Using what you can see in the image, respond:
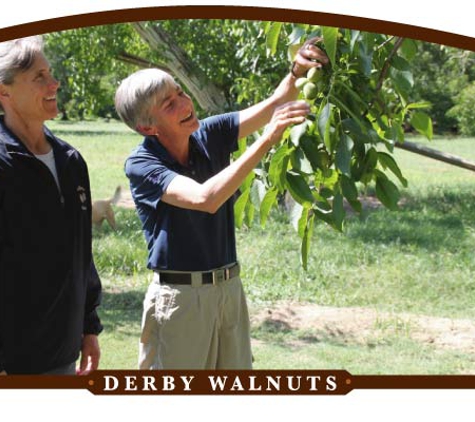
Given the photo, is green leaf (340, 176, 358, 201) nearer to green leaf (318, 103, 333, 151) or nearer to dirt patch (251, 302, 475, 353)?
green leaf (318, 103, 333, 151)

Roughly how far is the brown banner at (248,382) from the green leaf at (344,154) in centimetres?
63

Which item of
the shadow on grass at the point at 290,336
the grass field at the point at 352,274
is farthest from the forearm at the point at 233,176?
the shadow on grass at the point at 290,336

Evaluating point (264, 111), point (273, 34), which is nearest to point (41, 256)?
point (264, 111)

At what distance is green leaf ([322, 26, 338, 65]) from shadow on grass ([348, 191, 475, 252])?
153 inches

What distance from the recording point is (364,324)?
4730 millimetres

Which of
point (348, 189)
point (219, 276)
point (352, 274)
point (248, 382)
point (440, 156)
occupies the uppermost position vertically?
point (348, 189)

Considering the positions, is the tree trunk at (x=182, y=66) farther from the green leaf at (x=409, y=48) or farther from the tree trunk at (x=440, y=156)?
the green leaf at (x=409, y=48)

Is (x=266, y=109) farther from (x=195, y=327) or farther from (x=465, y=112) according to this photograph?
(x=465, y=112)

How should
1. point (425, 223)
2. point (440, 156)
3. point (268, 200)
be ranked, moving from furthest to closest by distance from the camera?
1. point (425, 223)
2. point (440, 156)
3. point (268, 200)

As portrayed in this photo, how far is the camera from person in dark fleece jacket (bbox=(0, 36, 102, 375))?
214 cm

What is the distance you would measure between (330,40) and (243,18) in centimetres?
31

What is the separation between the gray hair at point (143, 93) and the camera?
8.43 feet

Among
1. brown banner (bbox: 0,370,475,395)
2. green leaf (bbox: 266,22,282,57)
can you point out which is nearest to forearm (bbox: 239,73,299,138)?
green leaf (bbox: 266,22,282,57)

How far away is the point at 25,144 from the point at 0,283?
0.35 m
